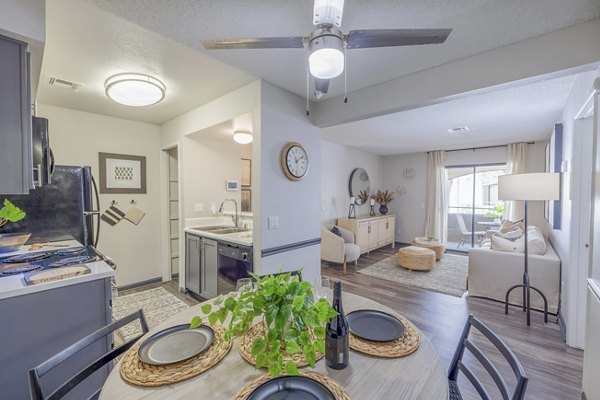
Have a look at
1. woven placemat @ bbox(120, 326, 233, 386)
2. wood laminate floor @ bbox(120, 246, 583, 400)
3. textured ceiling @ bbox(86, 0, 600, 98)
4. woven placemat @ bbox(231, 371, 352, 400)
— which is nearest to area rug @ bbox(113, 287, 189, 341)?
wood laminate floor @ bbox(120, 246, 583, 400)

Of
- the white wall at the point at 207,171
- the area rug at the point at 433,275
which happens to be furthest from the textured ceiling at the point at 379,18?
the area rug at the point at 433,275

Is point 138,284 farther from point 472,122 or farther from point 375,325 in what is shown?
point 472,122

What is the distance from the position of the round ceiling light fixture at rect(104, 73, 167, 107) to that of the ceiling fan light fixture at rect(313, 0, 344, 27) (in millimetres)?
1629

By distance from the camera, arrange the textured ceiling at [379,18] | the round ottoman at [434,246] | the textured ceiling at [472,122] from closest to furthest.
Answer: the textured ceiling at [379,18], the textured ceiling at [472,122], the round ottoman at [434,246]

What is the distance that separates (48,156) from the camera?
1.65 m

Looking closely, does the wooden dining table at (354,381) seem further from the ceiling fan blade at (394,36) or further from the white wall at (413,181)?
the white wall at (413,181)

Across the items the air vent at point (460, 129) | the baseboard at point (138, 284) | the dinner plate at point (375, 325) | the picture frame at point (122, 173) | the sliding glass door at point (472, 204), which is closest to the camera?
the dinner plate at point (375, 325)

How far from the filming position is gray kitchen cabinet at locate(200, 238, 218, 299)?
9.84 ft

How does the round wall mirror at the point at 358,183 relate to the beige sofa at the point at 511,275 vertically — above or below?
above

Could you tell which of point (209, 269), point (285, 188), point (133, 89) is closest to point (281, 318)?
point (285, 188)

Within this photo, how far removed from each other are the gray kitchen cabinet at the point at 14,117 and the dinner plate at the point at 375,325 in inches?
72.3

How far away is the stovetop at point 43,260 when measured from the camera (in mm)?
1591

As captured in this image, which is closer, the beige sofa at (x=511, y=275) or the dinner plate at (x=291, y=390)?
the dinner plate at (x=291, y=390)

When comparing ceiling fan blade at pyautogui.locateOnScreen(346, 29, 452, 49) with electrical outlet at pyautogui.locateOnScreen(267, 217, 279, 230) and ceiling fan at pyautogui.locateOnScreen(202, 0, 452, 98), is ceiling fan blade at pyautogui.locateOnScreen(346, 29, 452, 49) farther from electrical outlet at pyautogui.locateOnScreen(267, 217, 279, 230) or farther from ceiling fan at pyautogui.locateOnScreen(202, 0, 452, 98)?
electrical outlet at pyautogui.locateOnScreen(267, 217, 279, 230)
